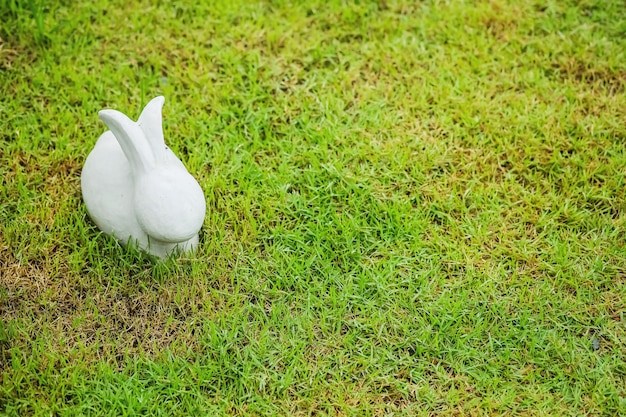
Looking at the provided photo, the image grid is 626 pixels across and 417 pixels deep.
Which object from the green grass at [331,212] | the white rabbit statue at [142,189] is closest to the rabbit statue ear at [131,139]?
the white rabbit statue at [142,189]

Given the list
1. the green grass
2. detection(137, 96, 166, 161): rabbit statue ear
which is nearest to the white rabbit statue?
detection(137, 96, 166, 161): rabbit statue ear

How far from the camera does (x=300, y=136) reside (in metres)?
3.60

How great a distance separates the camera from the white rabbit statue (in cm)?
276

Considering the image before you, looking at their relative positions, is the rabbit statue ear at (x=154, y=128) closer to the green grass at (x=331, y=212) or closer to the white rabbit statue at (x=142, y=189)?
the white rabbit statue at (x=142, y=189)

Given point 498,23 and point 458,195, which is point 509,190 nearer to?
point 458,195

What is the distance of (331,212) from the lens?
3316mm

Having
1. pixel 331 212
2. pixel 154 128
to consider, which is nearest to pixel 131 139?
pixel 154 128

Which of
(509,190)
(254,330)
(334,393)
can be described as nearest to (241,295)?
(254,330)

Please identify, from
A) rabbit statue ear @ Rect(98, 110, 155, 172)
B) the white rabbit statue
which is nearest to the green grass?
the white rabbit statue

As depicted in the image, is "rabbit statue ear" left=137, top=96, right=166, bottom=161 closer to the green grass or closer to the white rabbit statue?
the white rabbit statue

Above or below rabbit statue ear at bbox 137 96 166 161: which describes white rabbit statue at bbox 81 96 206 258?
below

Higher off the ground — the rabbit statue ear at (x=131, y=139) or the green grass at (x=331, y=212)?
the rabbit statue ear at (x=131, y=139)

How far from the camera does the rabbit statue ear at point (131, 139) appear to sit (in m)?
2.74

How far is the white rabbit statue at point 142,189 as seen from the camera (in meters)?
2.76
